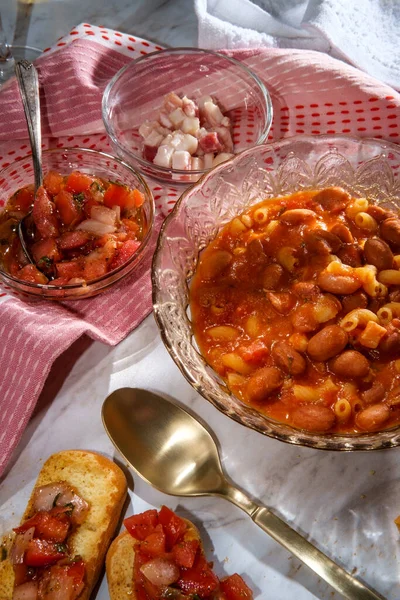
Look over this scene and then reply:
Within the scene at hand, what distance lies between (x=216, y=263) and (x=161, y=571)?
120 cm

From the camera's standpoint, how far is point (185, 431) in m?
2.85

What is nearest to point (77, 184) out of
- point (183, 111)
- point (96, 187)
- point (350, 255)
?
point (96, 187)

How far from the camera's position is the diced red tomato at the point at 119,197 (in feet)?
10.9

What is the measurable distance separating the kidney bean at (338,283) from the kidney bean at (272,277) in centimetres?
18

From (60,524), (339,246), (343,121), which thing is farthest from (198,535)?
(343,121)

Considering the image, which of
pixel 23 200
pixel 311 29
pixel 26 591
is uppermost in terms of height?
pixel 311 29

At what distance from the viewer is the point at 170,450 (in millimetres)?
2816

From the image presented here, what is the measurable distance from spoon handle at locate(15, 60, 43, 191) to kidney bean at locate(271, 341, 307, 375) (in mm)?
1592

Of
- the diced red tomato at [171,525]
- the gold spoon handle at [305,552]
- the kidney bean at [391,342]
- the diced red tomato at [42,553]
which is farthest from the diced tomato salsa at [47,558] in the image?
the kidney bean at [391,342]

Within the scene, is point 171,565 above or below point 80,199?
below

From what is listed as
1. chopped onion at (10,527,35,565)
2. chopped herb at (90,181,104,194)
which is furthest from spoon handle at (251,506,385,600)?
chopped herb at (90,181,104,194)

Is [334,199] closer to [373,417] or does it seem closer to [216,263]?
[216,263]

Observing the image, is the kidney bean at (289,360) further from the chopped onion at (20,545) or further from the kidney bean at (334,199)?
the chopped onion at (20,545)

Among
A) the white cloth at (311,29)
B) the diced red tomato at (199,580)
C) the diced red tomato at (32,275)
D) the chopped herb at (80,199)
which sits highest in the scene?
the white cloth at (311,29)
